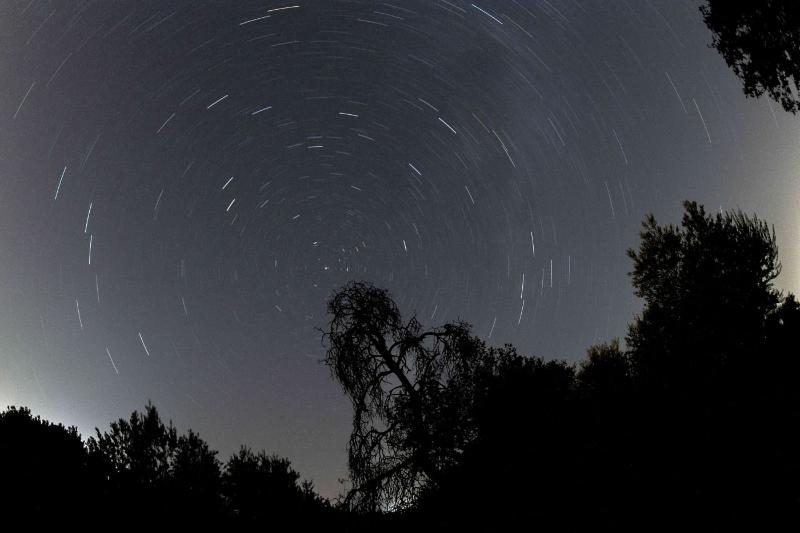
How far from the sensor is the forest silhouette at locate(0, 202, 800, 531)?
27.1 ft

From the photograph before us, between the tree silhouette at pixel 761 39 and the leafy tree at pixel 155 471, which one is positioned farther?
the leafy tree at pixel 155 471

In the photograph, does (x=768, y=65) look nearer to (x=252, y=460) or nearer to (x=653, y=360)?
(x=653, y=360)

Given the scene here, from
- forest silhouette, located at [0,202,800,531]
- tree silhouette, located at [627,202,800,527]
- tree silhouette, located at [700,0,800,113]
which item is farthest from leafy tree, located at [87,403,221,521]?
tree silhouette, located at [700,0,800,113]

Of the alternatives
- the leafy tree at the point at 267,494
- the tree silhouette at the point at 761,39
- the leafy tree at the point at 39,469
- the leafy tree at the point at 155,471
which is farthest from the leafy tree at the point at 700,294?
the leafy tree at the point at 39,469

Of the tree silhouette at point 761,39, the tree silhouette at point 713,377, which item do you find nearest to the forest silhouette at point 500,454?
the tree silhouette at point 713,377

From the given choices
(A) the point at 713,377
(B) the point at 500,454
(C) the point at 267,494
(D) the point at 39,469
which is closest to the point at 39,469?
(D) the point at 39,469

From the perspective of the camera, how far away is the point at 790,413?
9.50m

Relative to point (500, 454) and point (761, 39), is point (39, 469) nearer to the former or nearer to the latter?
point (500, 454)

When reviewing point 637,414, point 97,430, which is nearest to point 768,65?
point 637,414

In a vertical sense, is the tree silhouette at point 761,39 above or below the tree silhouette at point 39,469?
above

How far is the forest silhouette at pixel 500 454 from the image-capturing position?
8.26 metres

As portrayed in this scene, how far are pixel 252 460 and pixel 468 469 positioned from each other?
11.6 meters

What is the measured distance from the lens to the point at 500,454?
33.9 ft

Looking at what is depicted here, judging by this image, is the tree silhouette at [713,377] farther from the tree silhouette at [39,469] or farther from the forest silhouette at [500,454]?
the tree silhouette at [39,469]
